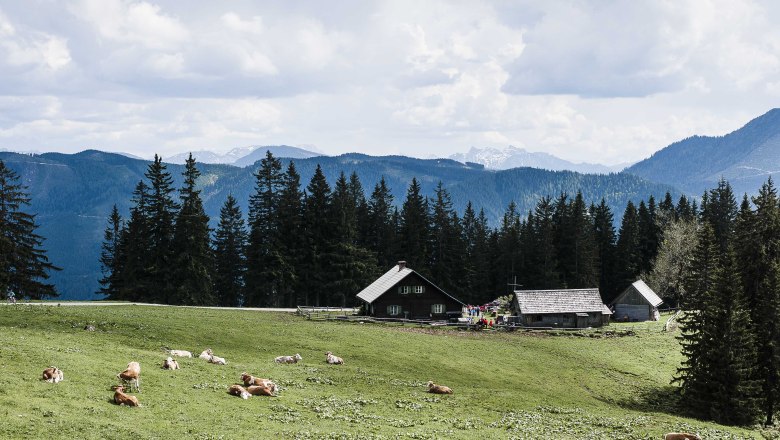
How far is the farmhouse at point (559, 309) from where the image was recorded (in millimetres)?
79875

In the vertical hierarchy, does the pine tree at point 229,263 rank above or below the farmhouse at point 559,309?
above

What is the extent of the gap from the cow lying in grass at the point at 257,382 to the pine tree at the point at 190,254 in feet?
178

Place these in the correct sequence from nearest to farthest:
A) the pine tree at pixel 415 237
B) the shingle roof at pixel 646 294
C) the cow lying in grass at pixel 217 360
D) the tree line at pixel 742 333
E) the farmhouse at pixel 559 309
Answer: the cow lying in grass at pixel 217 360, the tree line at pixel 742 333, the farmhouse at pixel 559 309, the shingle roof at pixel 646 294, the pine tree at pixel 415 237

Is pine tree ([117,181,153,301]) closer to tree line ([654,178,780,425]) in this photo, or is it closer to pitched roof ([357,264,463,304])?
pitched roof ([357,264,463,304])

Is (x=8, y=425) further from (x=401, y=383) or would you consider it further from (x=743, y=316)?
(x=743, y=316)

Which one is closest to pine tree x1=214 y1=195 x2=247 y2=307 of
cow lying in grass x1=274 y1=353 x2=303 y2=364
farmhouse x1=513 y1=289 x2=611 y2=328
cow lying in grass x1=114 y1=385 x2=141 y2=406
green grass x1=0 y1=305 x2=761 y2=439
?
green grass x1=0 y1=305 x2=761 y2=439

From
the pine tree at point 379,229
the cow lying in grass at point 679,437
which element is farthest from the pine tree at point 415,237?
the cow lying in grass at point 679,437

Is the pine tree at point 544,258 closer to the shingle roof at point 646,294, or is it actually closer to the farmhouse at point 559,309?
the shingle roof at point 646,294

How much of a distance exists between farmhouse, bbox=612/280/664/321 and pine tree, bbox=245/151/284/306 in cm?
5231

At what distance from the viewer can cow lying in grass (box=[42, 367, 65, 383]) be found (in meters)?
28.0

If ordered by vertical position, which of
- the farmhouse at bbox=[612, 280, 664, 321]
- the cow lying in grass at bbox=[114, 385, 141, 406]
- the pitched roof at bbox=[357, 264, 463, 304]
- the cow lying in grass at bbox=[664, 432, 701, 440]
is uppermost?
the pitched roof at bbox=[357, 264, 463, 304]

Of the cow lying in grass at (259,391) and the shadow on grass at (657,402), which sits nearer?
the cow lying in grass at (259,391)

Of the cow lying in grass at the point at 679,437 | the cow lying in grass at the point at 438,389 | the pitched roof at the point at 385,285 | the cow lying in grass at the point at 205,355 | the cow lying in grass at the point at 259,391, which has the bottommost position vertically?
the cow lying in grass at the point at 679,437

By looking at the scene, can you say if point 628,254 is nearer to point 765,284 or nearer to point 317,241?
point 317,241
